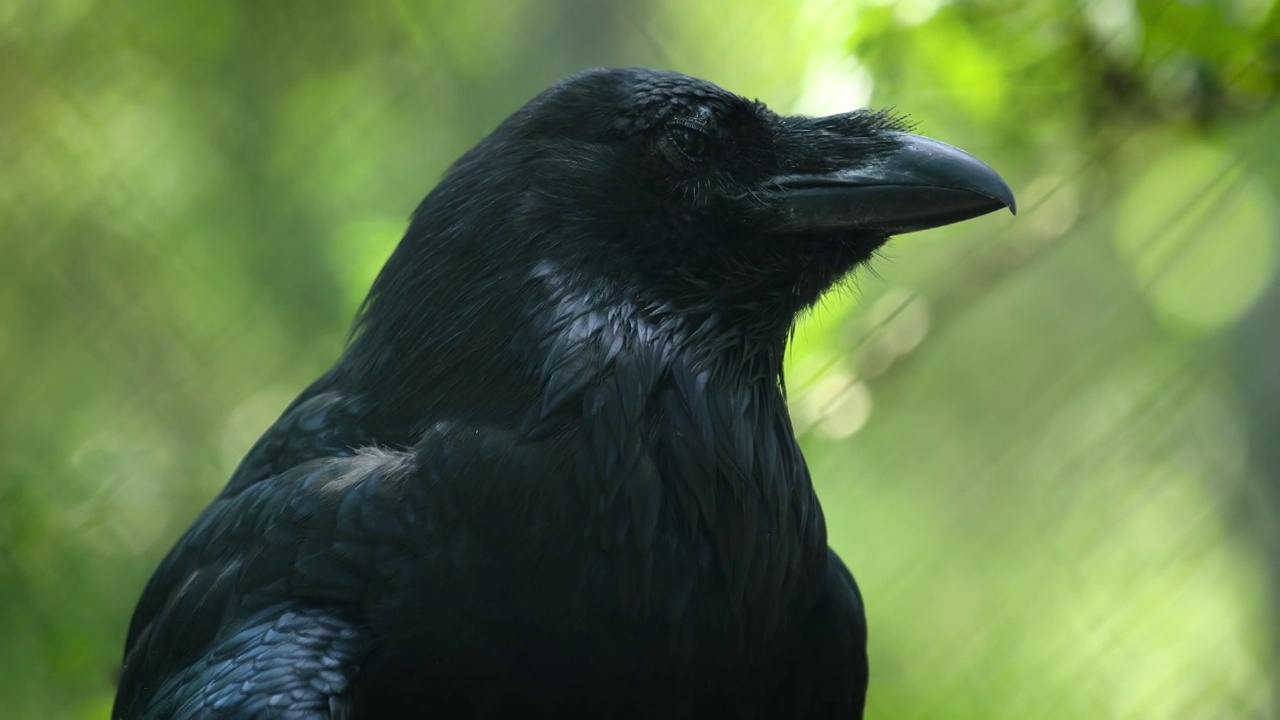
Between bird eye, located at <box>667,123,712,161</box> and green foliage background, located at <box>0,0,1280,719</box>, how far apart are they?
106cm

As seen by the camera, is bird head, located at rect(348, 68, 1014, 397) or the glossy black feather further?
bird head, located at rect(348, 68, 1014, 397)

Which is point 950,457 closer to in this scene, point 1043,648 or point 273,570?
point 1043,648

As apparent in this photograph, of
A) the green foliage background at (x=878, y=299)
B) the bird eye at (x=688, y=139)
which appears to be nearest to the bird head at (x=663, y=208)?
the bird eye at (x=688, y=139)

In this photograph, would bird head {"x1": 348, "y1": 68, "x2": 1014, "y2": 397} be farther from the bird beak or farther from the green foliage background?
the green foliage background

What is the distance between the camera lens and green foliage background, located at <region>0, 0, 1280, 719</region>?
3045mm

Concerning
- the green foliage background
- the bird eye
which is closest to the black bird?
the bird eye

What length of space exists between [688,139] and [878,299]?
4.27 ft

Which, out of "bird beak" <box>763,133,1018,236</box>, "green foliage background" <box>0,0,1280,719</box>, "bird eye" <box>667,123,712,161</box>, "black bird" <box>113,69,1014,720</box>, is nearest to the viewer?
"black bird" <box>113,69,1014,720</box>

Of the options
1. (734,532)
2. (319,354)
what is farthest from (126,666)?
(319,354)

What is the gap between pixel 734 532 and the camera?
5.73 feet

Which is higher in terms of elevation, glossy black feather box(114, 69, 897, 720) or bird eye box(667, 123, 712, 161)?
bird eye box(667, 123, 712, 161)

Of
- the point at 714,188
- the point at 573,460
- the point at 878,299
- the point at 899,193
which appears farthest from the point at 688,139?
the point at 878,299

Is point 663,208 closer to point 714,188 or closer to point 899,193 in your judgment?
point 714,188

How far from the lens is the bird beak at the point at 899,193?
178 centimetres
